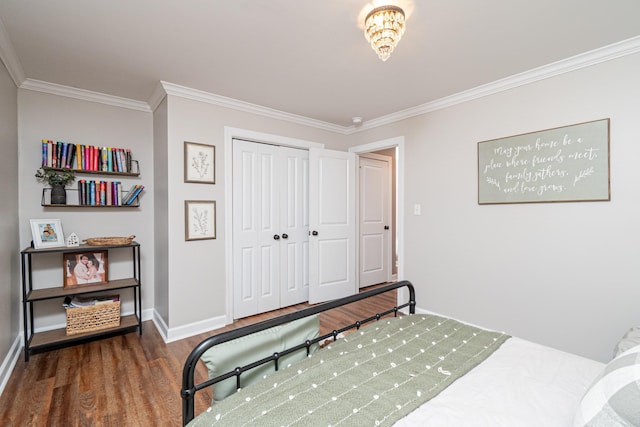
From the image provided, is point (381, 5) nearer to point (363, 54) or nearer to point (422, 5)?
point (422, 5)

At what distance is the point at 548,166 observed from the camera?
94.8 inches

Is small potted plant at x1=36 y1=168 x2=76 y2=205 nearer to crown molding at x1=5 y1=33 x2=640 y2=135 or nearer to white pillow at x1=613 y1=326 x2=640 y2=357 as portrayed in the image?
crown molding at x1=5 y1=33 x2=640 y2=135

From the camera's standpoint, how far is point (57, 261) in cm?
277

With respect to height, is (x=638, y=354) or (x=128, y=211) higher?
(x=128, y=211)

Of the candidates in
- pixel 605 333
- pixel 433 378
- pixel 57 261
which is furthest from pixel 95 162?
pixel 605 333

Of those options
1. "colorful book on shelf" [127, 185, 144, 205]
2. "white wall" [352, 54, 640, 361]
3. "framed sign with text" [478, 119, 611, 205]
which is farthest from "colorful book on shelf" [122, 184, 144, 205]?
A: "framed sign with text" [478, 119, 611, 205]

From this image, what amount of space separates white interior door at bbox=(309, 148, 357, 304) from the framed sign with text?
169 centimetres

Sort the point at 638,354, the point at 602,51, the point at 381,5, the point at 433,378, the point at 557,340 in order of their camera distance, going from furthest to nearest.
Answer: the point at 557,340 < the point at 602,51 < the point at 381,5 < the point at 433,378 < the point at 638,354

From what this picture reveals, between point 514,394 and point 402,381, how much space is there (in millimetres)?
379

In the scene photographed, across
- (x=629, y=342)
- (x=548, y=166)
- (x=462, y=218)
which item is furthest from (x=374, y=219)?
(x=629, y=342)

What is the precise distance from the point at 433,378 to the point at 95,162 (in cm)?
328

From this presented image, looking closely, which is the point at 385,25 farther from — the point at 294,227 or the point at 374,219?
the point at 374,219

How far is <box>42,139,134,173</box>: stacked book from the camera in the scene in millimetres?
2631

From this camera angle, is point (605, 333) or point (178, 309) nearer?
point (605, 333)
